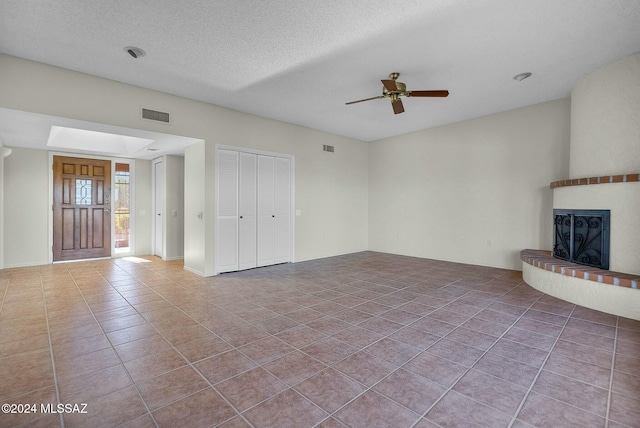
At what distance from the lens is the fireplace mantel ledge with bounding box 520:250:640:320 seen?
3.12 meters

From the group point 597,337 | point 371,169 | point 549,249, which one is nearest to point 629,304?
point 597,337

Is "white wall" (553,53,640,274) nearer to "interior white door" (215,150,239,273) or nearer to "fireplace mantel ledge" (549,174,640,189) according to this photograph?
"fireplace mantel ledge" (549,174,640,189)

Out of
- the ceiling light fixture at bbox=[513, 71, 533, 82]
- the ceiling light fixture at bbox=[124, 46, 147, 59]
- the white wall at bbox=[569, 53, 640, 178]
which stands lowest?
the white wall at bbox=[569, 53, 640, 178]

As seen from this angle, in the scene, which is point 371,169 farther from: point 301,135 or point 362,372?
point 362,372

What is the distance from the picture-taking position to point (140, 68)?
11.8 ft

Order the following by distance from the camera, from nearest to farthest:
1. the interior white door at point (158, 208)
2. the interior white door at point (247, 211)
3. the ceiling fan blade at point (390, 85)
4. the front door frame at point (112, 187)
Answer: the ceiling fan blade at point (390, 85), the interior white door at point (247, 211), the front door frame at point (112, 187), the interior white door at point (158, 208)

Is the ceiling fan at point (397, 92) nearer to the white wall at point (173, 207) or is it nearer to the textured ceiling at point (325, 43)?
the textured ceiling at point (325, 43)

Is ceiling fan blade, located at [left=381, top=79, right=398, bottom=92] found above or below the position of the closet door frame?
above

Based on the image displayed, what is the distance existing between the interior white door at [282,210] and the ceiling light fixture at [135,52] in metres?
2.89

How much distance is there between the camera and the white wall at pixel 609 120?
136 inches

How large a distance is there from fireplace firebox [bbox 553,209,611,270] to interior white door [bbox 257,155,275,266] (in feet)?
15.5

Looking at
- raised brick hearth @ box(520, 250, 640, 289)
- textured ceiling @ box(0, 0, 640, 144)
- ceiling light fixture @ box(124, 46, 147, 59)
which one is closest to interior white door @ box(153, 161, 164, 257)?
textured ceiling @ box(0, 0, 640, 144)

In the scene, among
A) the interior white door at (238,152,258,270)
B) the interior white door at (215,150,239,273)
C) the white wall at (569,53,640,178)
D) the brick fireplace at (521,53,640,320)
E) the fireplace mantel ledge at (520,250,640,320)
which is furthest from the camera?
the interior white door at (238,152,258,270)

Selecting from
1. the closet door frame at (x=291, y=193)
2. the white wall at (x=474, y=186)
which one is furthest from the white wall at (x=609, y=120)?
the closet door frame at (x=291, y=193)
